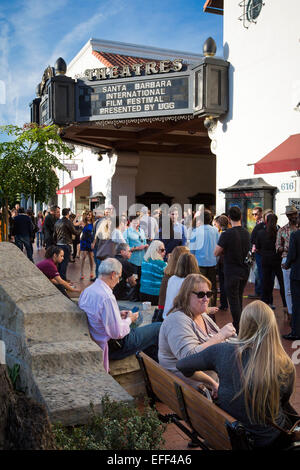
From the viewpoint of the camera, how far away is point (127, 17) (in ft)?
28.6

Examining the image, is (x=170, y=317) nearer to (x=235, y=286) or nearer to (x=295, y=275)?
(x=235, y=286)

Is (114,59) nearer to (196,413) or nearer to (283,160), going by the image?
(283,160)

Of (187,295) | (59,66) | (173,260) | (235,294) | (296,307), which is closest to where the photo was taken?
(187,295)

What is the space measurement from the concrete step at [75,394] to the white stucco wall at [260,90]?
861 cm

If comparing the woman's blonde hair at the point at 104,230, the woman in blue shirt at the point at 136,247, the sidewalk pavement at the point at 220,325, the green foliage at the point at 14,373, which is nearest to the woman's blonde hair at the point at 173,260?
the sidewalk pavement at the point at 220,325

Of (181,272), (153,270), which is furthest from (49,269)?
(181,272)

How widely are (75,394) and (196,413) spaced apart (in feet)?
2.55

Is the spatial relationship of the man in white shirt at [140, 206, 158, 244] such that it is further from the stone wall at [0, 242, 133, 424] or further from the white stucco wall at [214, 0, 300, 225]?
the stone wall at [0, 242, 133, 424]

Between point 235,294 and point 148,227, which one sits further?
point 148,227

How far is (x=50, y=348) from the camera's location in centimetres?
332

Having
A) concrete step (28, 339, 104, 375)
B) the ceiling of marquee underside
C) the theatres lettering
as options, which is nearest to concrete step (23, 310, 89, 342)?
concrete step (28, 339, 104, 375)

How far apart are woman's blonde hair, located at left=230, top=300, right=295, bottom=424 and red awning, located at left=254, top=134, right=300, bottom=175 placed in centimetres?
679

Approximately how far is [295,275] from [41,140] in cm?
445

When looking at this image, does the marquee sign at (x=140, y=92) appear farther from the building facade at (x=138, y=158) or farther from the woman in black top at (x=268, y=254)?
the woman in black top at (x=268, y=254)
